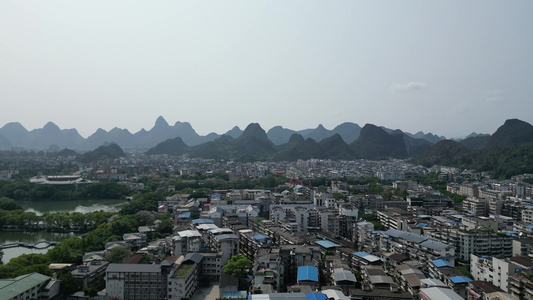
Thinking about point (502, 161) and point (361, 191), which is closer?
point (361, 191)

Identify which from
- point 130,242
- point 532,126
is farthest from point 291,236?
point 532,126

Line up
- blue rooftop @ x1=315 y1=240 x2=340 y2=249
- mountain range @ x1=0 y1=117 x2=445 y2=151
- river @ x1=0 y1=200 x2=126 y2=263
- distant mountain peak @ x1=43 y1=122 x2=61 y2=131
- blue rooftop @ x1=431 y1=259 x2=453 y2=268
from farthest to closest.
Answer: distant mountain peak @ x1=43 y1=122 x2=61 y2=131 < mountain range @ x1=0 y1=117 x2=445 y2=151 < river @ x1=0 y1=200 x2=126 y2=263 < blue rooftop @ x1=315 y1=240 x2=340 y2=249 < blue rooftop @ x1=431 y1=259 x2=453 y2=268

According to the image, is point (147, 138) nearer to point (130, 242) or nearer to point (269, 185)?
point (269, 185)

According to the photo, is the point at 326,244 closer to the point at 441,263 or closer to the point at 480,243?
the point at 441,263

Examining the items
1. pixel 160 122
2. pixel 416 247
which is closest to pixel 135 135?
pixel 160 122

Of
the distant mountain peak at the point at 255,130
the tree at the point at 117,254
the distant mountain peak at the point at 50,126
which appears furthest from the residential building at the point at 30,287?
the distant mountain peak at the point at 50,126

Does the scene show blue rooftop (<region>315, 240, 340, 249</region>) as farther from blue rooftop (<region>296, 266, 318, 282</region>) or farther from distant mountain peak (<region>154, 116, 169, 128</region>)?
distant mountain peak (<region>154, 116, 169, 128</region>)

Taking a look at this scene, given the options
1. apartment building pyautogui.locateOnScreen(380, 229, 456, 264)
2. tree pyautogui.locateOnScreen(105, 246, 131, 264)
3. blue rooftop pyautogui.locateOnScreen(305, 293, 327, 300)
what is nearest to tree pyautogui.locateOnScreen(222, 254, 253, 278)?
blue rooftop pyautogui.locateOnScreen(305, 293, 327, 300)
